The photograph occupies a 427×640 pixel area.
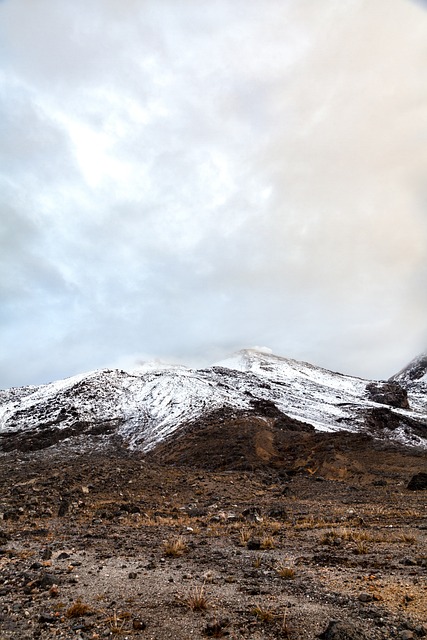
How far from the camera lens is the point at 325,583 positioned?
7035 mm

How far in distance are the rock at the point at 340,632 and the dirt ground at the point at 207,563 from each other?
0.06 ft

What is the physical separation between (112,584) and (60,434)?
4183cm

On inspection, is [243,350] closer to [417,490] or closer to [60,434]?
[60,434]

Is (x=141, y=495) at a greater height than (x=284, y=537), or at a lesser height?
greater

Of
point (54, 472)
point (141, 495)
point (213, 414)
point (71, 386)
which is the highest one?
point (71, 386)

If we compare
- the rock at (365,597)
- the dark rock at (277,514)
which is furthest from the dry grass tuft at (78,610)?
the dark rock at (277,514)

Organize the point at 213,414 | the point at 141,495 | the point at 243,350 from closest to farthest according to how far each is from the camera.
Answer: the point at 141,495 → the point at 213,414 → the point at 243,350

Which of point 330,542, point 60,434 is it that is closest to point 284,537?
point 330,542

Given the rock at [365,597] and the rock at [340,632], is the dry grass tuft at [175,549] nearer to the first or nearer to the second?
the rock at [365,597]

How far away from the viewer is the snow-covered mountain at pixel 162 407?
44.8m

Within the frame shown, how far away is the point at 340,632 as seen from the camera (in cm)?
490

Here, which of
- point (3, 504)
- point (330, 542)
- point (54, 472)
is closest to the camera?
point (330, 542)

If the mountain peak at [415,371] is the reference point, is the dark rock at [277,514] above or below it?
below

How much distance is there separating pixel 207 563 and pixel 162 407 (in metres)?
42.8
